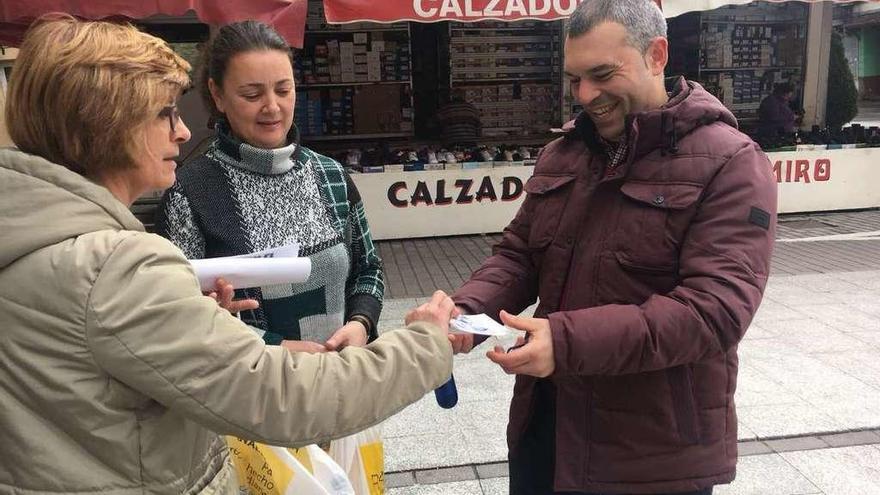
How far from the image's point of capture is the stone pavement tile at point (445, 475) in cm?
311

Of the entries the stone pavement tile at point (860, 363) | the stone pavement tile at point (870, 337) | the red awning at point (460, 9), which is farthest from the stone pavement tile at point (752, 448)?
the red awning at point (460, 9)

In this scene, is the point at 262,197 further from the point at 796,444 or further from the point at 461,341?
the point at 796,444

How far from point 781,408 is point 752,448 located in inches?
19.3

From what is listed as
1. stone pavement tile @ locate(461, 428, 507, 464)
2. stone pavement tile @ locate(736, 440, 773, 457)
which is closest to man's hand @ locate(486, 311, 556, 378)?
stone pavement tile @ locate(461, 428, 507, 464)

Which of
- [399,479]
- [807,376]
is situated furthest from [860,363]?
[399,479]

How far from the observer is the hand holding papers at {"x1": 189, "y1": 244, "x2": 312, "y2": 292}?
147 centimetres

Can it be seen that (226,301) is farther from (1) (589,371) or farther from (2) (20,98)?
(1) (589,371)

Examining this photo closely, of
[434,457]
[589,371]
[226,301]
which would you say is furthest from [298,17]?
[589,371]

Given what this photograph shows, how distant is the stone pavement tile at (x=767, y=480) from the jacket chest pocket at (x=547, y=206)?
1.82 meters

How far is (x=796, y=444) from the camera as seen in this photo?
3324 mm

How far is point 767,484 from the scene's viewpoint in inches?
118

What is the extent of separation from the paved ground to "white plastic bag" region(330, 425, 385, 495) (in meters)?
1.24

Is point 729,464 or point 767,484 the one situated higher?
point 729,464

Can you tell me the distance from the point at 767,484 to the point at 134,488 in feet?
9.03
